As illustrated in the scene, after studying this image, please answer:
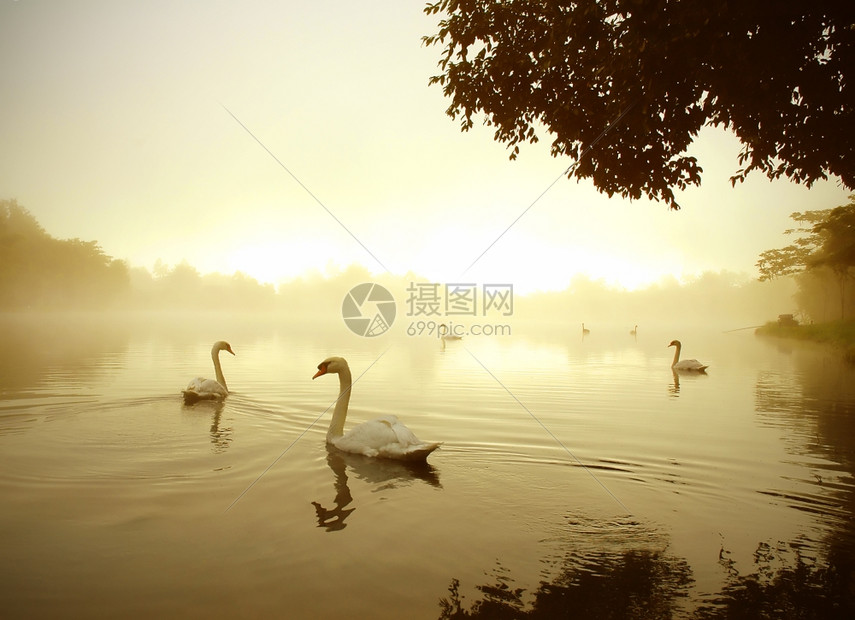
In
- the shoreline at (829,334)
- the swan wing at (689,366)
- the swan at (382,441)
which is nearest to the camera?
the swan at (382,441)

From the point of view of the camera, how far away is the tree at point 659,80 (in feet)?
27.4

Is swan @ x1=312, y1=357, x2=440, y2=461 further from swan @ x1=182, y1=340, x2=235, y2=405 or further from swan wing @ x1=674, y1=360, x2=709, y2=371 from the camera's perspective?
swan wing @ x1=674, y1=360, x2=709, y2=371

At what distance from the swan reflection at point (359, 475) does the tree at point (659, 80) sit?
6.32 meters

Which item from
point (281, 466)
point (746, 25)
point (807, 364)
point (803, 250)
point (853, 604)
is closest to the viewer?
point (853, 604)

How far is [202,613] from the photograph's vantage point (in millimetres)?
4609

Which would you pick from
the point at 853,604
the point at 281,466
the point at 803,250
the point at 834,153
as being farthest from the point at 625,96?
the point at 803,250

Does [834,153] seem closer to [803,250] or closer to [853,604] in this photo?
[853,604]

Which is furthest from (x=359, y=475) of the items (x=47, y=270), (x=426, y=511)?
(x=47, y=270)

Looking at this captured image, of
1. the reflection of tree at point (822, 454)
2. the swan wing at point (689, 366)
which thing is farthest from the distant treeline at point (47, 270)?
the reflection of tree at point (822, 454)

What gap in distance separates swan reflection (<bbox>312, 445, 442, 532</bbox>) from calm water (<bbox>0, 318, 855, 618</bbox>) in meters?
0.05

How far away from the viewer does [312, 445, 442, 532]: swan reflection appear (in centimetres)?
686

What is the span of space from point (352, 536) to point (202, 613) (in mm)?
1869

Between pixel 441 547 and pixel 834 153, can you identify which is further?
pixel 834 153

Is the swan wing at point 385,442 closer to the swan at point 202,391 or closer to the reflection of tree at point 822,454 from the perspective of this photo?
the reflection of tree at point 822,454
